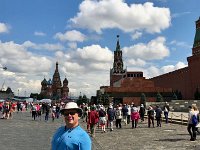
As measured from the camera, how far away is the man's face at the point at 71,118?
410 centimetres

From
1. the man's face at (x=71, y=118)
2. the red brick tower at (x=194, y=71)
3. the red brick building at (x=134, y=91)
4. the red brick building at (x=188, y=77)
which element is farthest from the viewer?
the red brick building at (x=134, y=91)

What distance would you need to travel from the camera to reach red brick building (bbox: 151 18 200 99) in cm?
8766

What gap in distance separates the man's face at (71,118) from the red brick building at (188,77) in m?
84.6

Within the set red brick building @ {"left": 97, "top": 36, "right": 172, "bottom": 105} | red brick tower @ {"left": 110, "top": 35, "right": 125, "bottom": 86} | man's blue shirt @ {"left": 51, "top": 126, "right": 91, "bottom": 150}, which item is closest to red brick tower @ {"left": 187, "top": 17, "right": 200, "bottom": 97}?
red brick building @ {"left": 97, "top": 36, "right": 172, "bottom": 105}

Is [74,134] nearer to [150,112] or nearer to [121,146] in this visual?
[121,146]

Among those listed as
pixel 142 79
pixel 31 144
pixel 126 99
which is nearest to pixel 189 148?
pixel 31 144

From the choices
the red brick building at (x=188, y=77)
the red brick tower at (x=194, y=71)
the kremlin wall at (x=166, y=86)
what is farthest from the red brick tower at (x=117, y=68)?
the red brick tower at (x=194, y=71)

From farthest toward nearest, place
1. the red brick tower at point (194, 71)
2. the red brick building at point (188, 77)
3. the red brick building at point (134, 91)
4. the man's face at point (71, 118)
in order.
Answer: the red brick building at point (134, 91) → the red brick building at point (188, 77) → the red brick tower at point (194, 71) → the man's face at point (71, 118)

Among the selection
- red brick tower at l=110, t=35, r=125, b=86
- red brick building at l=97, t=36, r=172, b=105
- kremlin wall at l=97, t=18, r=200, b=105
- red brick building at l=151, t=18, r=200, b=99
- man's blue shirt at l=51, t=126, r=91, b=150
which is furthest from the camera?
red brick tower at l=110, t=35, r=125, b=86

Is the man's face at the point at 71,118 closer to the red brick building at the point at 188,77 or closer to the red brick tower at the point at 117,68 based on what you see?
the red brick building at the point at 188,77

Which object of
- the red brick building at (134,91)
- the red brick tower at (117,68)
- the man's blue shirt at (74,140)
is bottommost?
the man's blue shirt at (74,140)

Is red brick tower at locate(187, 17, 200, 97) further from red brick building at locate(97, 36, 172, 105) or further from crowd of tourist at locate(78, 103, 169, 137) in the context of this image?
crowd of tourist at locate(78, 103, 169, 137)

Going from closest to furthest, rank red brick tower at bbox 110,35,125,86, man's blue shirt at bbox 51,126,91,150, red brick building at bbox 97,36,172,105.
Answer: man's blue shirt at bbox 51,126,91,150 → red brick building at bbox 97,36,172,105 → red brick tower at bbox 110,35,125,86

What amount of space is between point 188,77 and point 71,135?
9194cm
